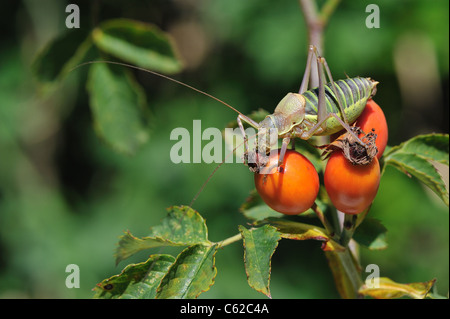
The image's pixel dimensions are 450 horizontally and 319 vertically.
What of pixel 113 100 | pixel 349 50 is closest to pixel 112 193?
pixel 113 100

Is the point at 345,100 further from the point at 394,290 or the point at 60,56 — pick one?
the point at 60,56

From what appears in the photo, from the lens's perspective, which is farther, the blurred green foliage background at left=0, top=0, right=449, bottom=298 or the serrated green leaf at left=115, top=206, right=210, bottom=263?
the blurred green foliage background at left=0, top=0, right=449, bottom=298

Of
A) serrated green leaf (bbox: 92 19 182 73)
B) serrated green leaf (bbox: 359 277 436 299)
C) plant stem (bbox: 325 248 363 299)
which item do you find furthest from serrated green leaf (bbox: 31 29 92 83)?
serrated green leaf (bbox: 359 277 436 299)

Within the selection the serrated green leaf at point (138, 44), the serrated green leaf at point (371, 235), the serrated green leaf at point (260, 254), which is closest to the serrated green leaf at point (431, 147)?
the serrated green leaf at point (371, 235)

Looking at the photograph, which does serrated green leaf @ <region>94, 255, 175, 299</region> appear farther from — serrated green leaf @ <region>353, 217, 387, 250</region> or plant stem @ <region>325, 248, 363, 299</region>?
serrated green leaf @ <region>353, 217, 387, 250</region>

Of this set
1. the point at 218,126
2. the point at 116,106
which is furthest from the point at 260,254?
the point at 218,126

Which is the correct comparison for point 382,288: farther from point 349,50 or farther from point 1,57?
point 1,57
